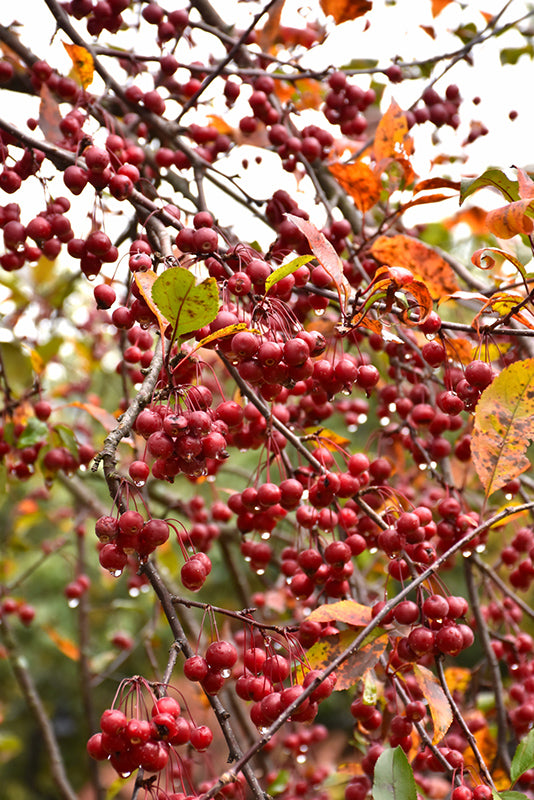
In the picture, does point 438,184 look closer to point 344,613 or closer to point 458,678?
point 344,613

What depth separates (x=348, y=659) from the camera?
1054mm

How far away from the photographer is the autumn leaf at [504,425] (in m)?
1.02

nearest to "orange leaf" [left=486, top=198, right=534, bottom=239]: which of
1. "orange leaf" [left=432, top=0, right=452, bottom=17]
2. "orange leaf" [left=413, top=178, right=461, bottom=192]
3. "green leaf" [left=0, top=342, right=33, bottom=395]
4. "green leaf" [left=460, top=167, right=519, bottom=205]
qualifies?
"green leaf" [left=460, top=167, right=519, bottom=205]

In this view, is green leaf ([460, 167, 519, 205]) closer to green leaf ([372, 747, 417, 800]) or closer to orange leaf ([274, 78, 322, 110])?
green leaf ([372, 747, 417, 800])

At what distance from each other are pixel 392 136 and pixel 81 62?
0.66m

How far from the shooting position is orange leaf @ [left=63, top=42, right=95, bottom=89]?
136 cm

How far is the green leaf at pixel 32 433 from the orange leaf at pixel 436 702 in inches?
45.3

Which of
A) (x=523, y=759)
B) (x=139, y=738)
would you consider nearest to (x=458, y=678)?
(x=523, y=759)

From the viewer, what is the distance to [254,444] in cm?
139

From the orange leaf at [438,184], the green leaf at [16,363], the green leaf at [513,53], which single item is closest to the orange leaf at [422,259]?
the orange leaf at [438,184]

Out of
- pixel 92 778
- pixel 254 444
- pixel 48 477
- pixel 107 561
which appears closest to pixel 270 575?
pixel 92 778

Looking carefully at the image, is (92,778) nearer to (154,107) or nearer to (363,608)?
(363,608)

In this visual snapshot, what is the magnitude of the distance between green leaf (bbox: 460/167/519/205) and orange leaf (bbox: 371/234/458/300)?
0.31 m

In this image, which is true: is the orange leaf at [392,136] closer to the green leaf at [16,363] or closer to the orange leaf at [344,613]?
the orange leaf at [344,613]
